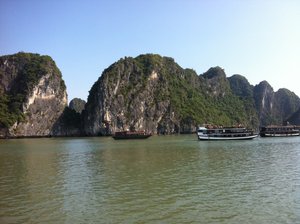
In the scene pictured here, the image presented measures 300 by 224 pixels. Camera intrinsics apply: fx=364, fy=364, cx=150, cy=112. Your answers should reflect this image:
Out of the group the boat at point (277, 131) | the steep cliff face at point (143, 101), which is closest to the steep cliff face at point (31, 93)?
the steep cliff face at point (143, 101)

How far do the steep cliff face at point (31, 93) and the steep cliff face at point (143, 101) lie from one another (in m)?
13.4

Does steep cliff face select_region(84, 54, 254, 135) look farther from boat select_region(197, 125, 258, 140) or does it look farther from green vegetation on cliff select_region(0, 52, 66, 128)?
boat select_region(197, 125, 258, 140)

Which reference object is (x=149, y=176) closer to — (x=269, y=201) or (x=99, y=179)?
(x=99, y=179)

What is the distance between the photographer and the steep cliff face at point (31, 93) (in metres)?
126

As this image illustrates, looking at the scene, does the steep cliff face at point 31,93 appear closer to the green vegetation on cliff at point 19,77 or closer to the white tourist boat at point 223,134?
the green vegetation on cliff at point 19,77

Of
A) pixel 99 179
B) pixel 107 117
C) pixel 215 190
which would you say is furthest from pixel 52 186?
pixel 107 117

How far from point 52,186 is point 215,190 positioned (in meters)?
9.29

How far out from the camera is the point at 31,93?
429 feet

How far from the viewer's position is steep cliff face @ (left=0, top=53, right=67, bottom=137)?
126 metres

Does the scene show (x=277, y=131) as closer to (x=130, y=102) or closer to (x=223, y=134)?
(x=223, y=134)

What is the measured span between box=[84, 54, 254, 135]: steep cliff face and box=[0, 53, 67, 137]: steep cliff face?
1339 cm

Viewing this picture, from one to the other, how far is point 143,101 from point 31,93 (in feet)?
138

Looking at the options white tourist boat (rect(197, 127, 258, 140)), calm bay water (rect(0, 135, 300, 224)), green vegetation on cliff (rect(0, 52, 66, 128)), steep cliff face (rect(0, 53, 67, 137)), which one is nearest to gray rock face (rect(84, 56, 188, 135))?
steep cliff face (rect(0, 53, 67, 137))

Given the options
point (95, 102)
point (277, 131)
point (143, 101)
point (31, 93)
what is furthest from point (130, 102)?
point (277, 131)
